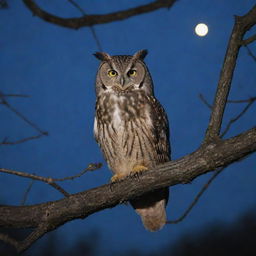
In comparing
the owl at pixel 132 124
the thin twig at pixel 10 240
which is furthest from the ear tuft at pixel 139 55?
the thin twig at pixel 10 240

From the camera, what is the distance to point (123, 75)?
2.35 metres

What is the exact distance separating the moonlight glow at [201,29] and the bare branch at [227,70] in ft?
4.71

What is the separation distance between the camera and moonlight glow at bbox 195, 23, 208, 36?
2990 mm

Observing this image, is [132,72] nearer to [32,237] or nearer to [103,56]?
[103,56]

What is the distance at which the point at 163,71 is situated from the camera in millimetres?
3154

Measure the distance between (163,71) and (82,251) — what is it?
1768mm

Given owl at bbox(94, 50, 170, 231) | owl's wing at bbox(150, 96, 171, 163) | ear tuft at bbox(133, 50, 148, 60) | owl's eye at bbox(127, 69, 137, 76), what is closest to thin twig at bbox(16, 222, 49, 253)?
owl at bbox(94, 50, 170, 231)

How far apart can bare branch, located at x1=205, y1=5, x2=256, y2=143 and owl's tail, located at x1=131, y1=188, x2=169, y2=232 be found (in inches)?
35.1

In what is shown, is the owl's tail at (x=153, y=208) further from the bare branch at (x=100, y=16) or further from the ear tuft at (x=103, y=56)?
the bare branch at (x=100, y=16)

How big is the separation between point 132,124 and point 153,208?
2.02ft

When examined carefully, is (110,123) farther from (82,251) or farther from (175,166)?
(82,251)

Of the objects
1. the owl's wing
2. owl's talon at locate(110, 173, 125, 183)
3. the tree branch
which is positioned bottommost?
the tree branch

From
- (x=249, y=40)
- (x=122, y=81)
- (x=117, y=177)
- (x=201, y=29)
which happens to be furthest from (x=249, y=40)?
(x=201, y=29)

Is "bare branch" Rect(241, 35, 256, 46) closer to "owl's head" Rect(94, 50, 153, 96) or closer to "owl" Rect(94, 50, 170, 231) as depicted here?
Answer: "owl" Rect(94, 50, 170, 231)
